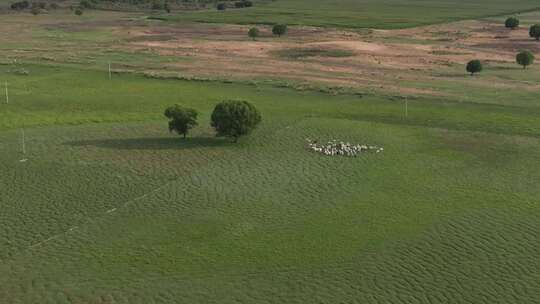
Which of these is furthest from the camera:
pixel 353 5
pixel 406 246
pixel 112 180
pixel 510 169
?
pixel 353 5

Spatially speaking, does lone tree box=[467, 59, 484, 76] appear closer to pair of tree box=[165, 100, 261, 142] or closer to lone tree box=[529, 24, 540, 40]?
pair of tree box=[165, 100, 261, 142]

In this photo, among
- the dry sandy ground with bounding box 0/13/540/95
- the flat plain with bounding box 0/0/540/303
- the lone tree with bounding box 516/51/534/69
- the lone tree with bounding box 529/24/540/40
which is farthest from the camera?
the lone tree with bounding box 529/24/540/40

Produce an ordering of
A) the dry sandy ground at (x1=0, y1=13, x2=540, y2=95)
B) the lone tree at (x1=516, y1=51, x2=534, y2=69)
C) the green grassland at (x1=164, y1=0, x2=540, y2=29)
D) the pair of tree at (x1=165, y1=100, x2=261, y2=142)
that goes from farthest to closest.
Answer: the green grassland at (x1=164, y1=0, x2=540, y2=29) < the lone tree at (x1=516, y1=51, x2=534, y2=69) < the dry sandy ground at (x1=0, y1=13, x2=540, y2=95) < the pair of tree at (x1=165, y1=100, x2=261, y2=142)

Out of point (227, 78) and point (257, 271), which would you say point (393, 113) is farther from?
point (257, 271)

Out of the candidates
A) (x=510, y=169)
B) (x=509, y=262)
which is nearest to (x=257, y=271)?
(x=509, y=262)

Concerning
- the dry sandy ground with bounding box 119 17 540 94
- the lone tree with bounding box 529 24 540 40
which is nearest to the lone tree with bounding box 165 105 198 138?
the dry sandy ground with bounding box 119 17 540 94
